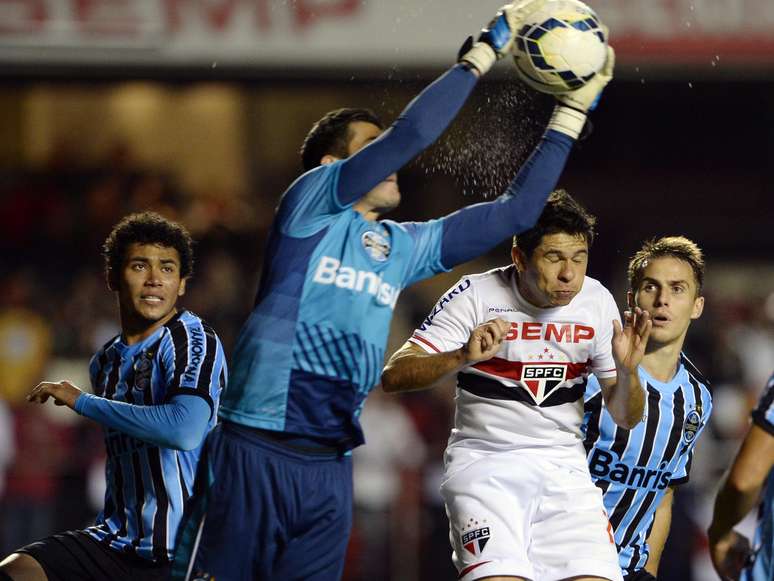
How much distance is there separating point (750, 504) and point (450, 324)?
1426 mm

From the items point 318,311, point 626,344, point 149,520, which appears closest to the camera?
point 318,311

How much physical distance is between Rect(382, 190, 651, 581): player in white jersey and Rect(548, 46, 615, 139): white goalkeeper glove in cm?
37

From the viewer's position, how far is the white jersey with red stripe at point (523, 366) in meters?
4.57

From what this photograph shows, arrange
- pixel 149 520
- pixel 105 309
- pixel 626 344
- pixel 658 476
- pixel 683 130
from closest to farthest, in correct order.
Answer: pixel 626 344 < pixel 149 520 < pixel 658 476 < pixel 105 309 < pixel 683 130

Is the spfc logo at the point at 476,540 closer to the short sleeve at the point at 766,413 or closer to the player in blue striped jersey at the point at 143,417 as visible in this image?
the player in blue striped jersey at the point at 143,417

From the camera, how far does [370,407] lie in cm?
1035

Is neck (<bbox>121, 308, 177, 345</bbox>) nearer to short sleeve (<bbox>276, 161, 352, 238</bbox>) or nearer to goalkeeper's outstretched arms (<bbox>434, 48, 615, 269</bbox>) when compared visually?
short sleeve (<bbox>276, 161, 352, 238</bbox>)

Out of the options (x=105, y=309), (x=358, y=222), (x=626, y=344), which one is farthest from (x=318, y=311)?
(x=105, y=309)

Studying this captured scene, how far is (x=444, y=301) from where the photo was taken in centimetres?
469

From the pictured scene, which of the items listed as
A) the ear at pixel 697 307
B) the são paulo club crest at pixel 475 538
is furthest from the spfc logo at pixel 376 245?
the ear at pixel 697 307

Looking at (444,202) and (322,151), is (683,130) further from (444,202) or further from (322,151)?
(322,151)

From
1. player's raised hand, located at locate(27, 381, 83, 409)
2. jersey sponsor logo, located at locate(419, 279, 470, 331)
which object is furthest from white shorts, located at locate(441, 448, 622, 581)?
player's raised hand, located at locate(27, 381, 83, 409)

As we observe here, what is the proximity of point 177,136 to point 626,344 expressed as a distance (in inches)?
461

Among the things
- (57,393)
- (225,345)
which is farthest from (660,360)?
(225,345)
